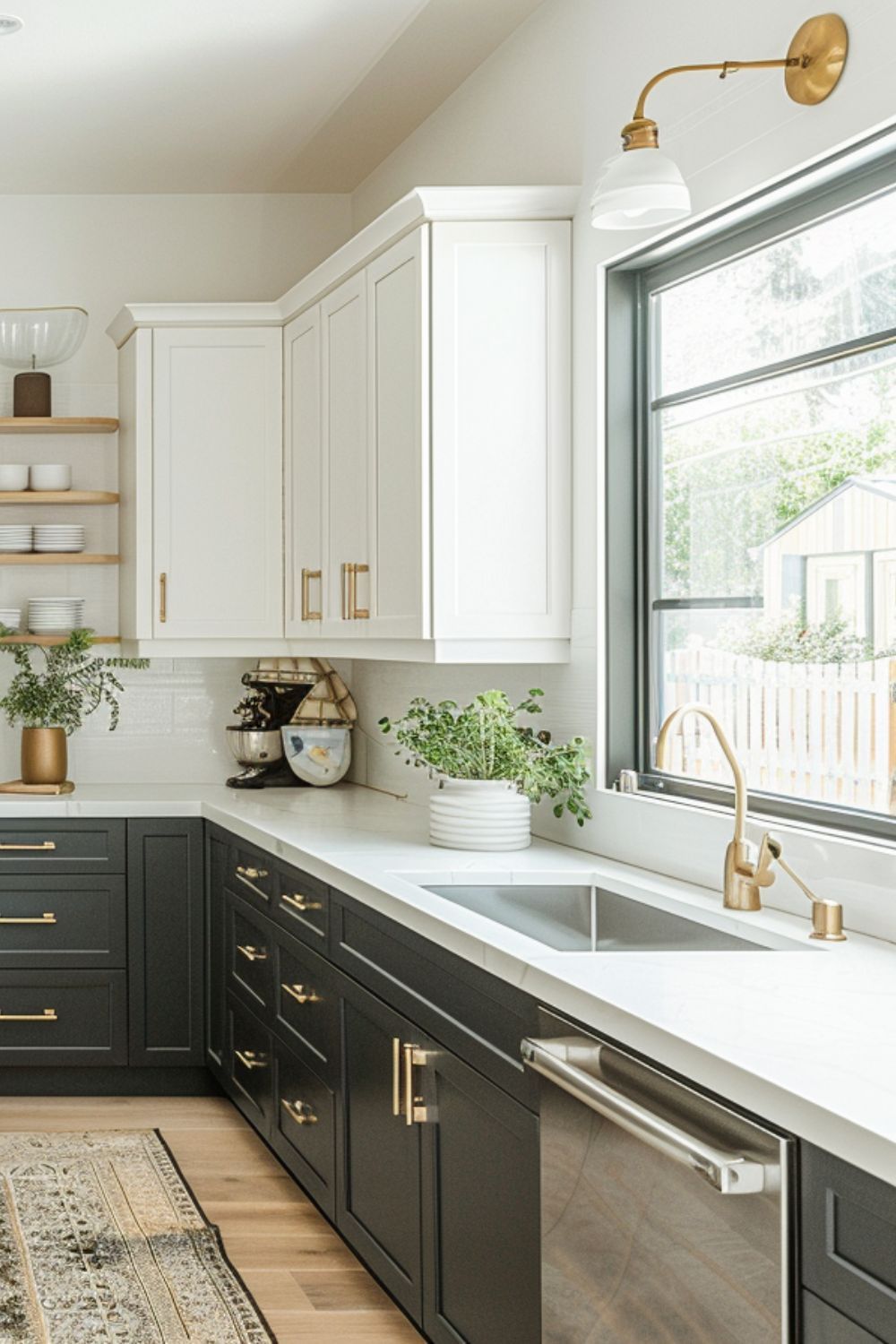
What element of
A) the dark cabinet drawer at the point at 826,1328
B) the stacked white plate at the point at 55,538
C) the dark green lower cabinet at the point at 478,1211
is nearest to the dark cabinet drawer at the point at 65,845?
the stacked white plate at the point at 55,538

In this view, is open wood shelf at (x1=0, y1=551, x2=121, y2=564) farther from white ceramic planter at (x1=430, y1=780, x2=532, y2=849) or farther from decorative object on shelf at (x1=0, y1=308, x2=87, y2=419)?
white ceramic planter at (x1=430, y1=780, x2=532, y2=849)

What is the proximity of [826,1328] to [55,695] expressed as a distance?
365 centimetres

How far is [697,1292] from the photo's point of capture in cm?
159

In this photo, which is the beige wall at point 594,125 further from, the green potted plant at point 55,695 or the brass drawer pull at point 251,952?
the green potted plant at point 55,695

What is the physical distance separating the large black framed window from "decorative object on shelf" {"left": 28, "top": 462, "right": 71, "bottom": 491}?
2226 millimetres

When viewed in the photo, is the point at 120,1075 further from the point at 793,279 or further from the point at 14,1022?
the point at 793,279

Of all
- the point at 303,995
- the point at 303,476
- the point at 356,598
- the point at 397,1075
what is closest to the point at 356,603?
the point at 356,598

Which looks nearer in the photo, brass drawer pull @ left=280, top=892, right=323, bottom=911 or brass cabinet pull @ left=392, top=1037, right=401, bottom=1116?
brass cabinet pull @ left=392, top=1037, right=401, bottom=1116

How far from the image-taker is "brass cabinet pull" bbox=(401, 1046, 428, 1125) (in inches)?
98.1

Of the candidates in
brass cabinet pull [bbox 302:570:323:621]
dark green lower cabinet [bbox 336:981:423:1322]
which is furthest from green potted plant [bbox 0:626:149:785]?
dark green lower cabinet [bbox 336:981:423:1322]

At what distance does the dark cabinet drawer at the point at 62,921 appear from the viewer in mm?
4191

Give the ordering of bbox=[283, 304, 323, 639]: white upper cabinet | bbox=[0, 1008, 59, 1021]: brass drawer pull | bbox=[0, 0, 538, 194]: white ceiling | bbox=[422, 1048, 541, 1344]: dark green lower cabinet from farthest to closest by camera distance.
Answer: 1. bbox=[0, 1008, 59, 1021]: brass drawer pull
2. bbox=[283, 304, 323, 639]: white upper cabinet
3. bbox=[0, 0, 538, 194]: white ceiling
4. bbox=[422, 1048, 541, 1344]: dark green lower cabinet

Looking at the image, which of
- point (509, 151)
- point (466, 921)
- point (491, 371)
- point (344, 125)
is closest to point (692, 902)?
point (466, 921)

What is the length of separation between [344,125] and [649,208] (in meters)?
2.23
